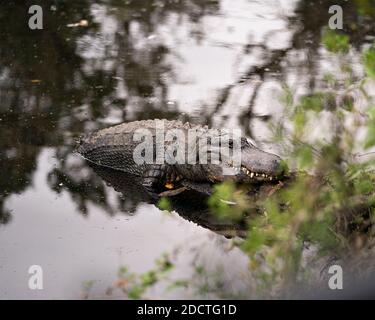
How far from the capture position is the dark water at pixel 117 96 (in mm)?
5152

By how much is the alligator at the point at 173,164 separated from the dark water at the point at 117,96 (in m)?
0.24

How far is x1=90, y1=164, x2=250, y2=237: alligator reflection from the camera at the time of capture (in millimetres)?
5367

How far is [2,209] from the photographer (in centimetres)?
572

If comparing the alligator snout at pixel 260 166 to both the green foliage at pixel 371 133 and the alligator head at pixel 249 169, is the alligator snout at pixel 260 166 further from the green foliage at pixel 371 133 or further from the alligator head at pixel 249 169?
the green foliage at pixel 371 133

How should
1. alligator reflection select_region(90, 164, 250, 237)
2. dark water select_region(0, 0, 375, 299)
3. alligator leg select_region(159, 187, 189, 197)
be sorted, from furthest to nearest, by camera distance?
1. alligator leg select_region(159, 187, 189, 197)
2. alligator reflection select_region(90, 164, 250, 237)
3. dark water select_region(0, 0, 375, 299)

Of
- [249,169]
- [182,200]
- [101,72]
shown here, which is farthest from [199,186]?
[101,72]

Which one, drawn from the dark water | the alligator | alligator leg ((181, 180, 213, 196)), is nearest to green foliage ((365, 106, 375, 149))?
the dark water

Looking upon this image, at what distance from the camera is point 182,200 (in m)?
5.90

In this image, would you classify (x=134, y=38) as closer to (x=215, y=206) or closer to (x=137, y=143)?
(x=137, y=143)

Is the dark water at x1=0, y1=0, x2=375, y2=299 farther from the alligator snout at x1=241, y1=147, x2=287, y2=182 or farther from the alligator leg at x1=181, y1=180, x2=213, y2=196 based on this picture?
the alligator snout at x1=241, y1=147, x2=287, y2=182

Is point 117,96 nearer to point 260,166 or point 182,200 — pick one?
point 182,200

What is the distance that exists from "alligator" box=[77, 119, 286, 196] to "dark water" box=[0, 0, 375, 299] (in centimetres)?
24

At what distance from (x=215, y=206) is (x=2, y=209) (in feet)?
6.05

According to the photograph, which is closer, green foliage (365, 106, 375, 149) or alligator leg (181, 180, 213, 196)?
green foliage (365, 106, 375, 149)
